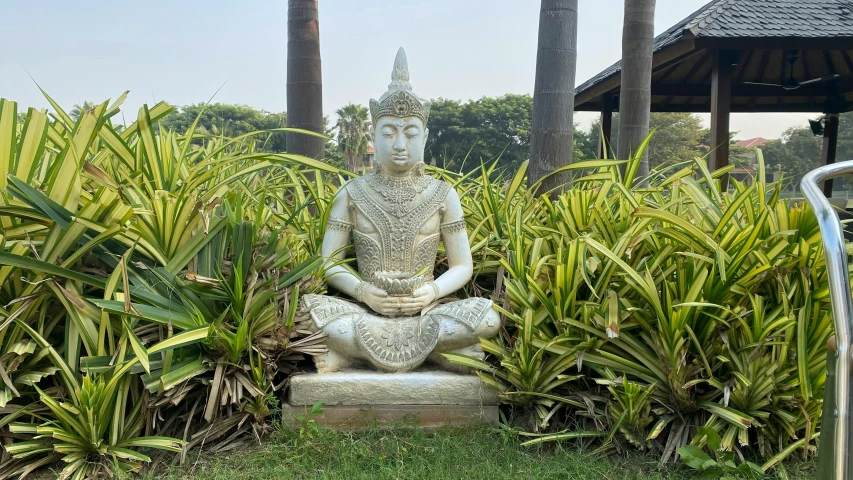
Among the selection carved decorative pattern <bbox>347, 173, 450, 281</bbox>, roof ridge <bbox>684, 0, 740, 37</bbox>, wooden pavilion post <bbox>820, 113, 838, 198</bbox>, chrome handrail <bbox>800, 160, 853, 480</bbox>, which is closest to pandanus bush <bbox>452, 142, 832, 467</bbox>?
carved decorative pattern <bbox>347, 173, 450, 281</bbox>

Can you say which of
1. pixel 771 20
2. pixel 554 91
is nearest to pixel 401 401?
pixel 554 91

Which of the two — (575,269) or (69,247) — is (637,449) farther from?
(69,247)

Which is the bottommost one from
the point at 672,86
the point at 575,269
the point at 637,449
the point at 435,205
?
the point at 637,449

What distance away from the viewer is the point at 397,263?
317 centimetres

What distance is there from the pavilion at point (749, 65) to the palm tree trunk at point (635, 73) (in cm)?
25

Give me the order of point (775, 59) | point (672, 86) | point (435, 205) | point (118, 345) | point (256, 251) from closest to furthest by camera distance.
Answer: point (118, 345), point (256, 251), point (435, 205), point (775, 59), point (672, 86)

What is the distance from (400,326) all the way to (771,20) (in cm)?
653

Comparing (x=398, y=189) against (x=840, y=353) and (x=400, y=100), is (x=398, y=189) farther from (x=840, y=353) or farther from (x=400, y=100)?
(x=840, y=353)

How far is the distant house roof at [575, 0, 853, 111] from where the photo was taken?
21.6 feet

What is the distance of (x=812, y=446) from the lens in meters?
2.52

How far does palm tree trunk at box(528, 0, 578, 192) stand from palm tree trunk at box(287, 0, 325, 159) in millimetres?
1945

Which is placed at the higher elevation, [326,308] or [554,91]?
[554,91]

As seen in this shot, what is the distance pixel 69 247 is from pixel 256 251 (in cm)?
79

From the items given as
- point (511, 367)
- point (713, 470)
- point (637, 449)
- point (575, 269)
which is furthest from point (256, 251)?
point (713, 470)
